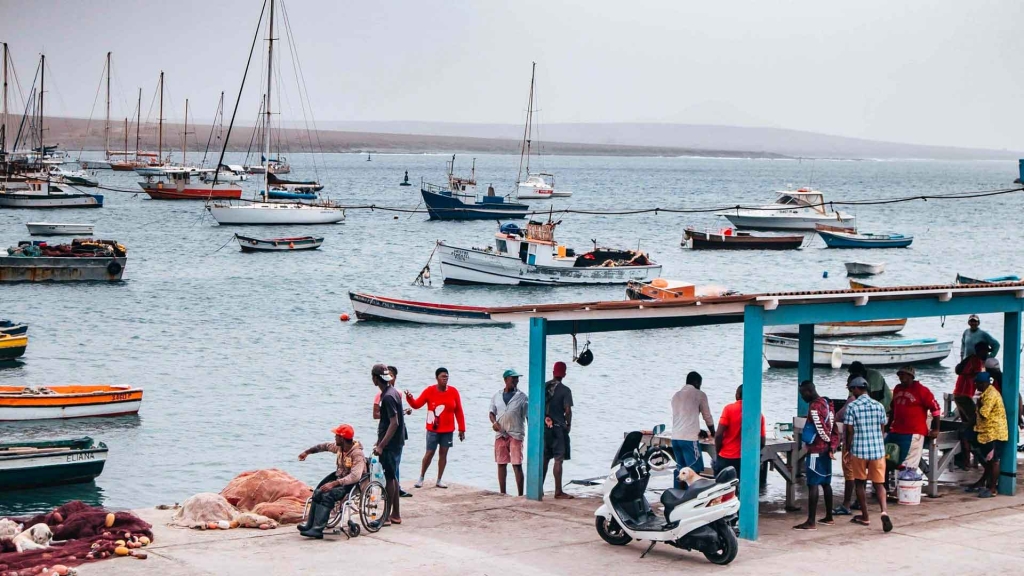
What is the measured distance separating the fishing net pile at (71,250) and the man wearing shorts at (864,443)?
4924cm

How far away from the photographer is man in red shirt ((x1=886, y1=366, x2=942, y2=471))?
15.2m

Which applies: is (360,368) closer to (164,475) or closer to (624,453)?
(164,475)

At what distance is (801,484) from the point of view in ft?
51.4

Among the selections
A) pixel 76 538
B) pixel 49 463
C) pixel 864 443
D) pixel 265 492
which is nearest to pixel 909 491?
pixel 864 443

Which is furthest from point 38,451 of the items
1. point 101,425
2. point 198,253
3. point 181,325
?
point 198,253

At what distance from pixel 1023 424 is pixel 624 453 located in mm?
8974

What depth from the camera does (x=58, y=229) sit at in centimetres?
8250

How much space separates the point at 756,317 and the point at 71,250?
5051cm

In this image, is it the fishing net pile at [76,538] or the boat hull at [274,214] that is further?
the boat hull at [274,214]

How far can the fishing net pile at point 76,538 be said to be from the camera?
12078mm

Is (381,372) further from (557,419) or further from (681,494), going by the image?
(681,494)

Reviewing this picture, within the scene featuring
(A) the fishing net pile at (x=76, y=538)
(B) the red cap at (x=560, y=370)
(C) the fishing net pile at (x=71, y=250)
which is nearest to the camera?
(A) the fishing net pile at (x=76, y=538)

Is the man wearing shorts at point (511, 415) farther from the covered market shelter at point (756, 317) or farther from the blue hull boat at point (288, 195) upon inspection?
the blue hull boat at point (288, 195)

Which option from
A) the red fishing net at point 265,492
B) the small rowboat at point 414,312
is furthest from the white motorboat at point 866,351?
the red fishing net at point 265,492
